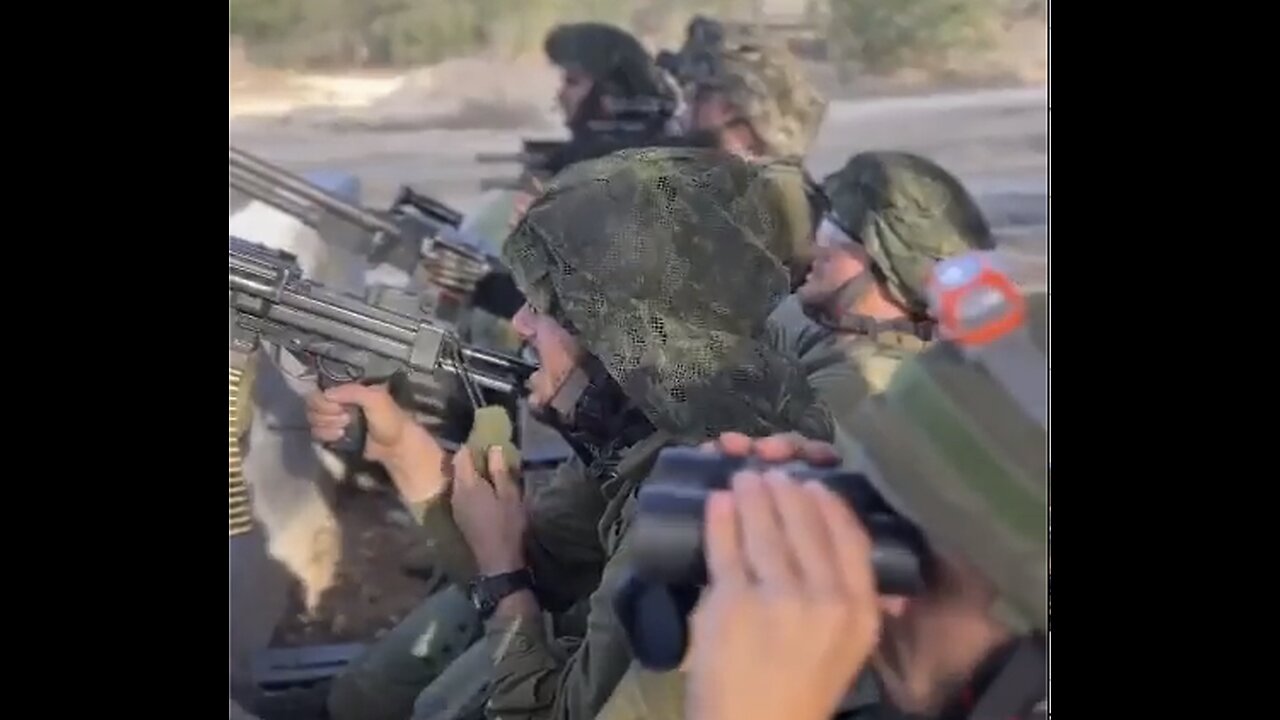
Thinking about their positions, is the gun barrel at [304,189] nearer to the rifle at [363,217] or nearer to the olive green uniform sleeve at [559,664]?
the rifle at [363,217]

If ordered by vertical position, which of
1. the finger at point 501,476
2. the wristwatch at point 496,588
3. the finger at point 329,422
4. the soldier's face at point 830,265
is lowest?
the wristwatch at point 496,588

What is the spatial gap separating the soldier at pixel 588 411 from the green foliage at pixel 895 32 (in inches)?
5.3

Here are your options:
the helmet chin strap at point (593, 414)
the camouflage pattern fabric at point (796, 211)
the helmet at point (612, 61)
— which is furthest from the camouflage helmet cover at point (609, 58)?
the helmet chin strap at point (593, 414)

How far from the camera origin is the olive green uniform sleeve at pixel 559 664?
3.39 ft

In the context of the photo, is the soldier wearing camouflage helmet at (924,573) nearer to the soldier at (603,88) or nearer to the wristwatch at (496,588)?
the wristwatch at (496,588)

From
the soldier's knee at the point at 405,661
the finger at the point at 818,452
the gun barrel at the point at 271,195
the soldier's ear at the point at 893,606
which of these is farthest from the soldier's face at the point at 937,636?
the gun barrel at the point at 271,195

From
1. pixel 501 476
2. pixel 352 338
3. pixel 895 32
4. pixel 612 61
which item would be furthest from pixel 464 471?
pixel 895 32

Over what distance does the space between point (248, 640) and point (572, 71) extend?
0.51 meters

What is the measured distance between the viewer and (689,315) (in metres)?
1.03

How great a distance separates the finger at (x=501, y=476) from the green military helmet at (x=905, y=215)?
326 mm

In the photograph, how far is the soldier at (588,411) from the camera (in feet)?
3.39

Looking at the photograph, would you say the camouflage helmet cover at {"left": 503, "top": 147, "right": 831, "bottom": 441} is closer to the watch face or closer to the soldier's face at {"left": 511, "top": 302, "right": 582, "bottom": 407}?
the soldier's face at {"left": 511, "top": 302, "right": 582, "bottom": 407}

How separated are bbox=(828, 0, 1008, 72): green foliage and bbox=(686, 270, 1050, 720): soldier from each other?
212mm

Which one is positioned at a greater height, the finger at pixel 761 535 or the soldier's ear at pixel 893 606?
the finger at pixel 761 535
